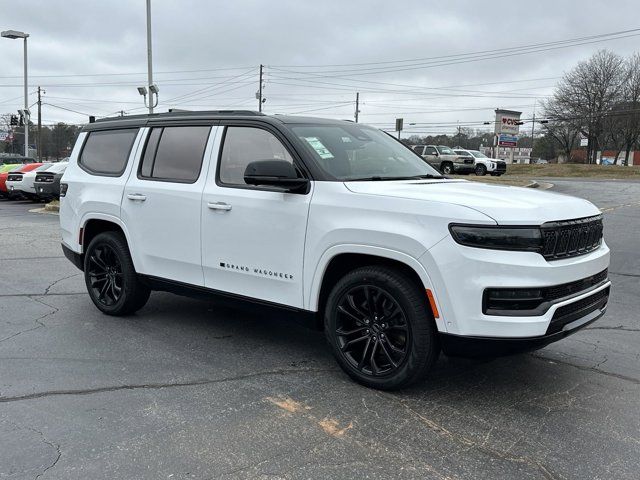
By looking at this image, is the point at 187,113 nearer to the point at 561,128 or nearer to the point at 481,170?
the point at 481,170

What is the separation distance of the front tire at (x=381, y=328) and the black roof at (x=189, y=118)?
1.51 meters

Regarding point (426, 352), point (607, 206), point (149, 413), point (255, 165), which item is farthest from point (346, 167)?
point (607, 206)

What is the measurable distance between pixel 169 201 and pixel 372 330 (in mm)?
2188

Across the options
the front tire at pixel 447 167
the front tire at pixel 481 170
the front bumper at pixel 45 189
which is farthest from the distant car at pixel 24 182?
the front tire at pixel 481 170

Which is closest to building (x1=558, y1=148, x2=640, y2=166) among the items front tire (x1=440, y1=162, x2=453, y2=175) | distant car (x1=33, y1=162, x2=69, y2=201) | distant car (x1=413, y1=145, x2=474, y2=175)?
distant car (x1=413, y1=145, x2=474, y2=175)

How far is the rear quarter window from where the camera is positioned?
5.68 metres

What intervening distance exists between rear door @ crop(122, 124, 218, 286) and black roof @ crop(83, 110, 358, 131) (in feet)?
0.29

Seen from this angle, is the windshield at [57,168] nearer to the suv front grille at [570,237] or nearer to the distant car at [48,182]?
the distant car at [48,182]

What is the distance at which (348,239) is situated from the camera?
153 inches

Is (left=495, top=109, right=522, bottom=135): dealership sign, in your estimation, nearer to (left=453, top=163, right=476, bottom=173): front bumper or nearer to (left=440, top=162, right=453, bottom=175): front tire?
(left=453, top=163, right=476, bottom=173): front bumper

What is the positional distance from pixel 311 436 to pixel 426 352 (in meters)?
0.89

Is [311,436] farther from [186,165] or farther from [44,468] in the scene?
[186,165]

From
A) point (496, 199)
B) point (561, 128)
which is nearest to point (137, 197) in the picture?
point (496, 199)

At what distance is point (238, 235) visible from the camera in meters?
4.52
